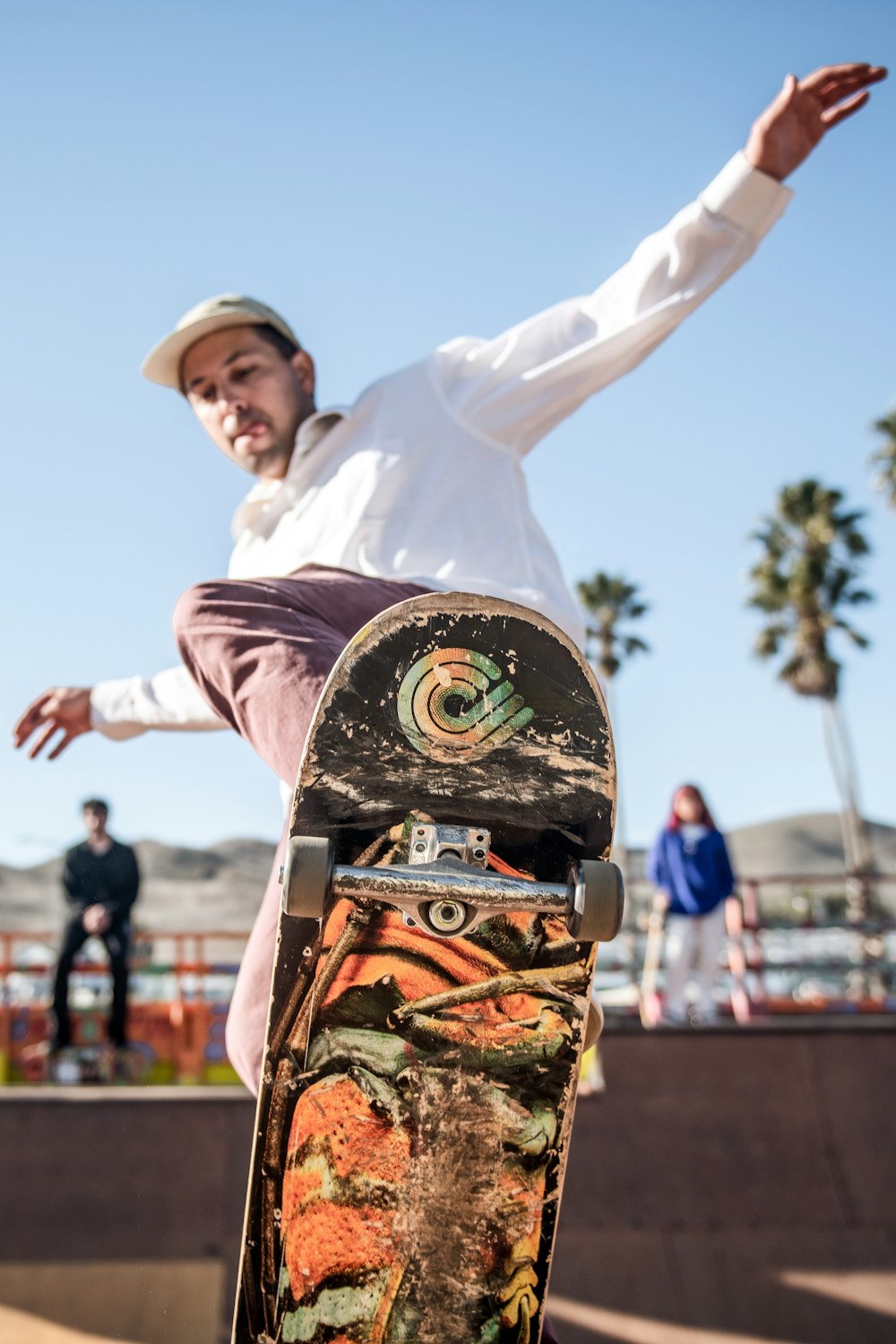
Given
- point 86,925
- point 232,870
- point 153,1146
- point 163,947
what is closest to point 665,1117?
point 153,1146

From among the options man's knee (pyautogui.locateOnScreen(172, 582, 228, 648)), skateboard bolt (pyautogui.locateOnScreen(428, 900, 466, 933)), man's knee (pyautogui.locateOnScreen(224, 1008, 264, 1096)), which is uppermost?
man's knee (pyautogui.locateOnScreen(172, 582, 228, 648))

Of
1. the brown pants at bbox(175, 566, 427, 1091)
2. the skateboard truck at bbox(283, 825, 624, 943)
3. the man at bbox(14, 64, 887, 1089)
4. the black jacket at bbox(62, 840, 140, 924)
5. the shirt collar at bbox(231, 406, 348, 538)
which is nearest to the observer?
the skateboard truck at bbox(283, 825, 624, 943)

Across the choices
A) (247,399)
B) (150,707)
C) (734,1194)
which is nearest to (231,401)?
(247,399)

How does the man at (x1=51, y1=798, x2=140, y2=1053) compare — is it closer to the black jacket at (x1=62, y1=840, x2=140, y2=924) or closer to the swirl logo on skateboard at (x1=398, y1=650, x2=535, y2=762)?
the black jacket at (x1=62, y1=840, x2=140, y2=924)

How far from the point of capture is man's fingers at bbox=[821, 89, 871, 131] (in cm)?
260

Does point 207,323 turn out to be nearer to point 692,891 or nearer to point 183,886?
point 692,891

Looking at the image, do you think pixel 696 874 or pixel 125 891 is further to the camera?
pixel 696 874

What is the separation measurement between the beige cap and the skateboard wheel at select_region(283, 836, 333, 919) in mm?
1724

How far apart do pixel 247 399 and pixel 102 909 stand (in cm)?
456

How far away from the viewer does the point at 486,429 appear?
2.57m

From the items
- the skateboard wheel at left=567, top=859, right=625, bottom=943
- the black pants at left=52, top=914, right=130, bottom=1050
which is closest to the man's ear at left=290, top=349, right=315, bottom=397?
the skateboard wheel at left=567, top=859, right=625, bottom=943

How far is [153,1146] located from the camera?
4824 mm

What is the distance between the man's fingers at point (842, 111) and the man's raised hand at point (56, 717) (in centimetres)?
232

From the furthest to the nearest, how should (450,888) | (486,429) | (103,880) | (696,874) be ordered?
(696,874), (103,880), (486,429), (450,888)
